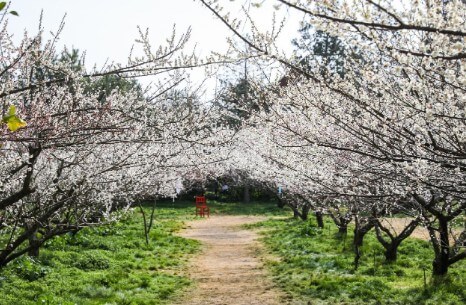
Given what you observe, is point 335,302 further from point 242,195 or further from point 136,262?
point 242,195

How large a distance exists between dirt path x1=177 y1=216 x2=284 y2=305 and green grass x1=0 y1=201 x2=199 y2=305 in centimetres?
48

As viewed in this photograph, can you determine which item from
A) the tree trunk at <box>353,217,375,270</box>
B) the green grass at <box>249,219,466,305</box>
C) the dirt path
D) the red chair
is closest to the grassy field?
the green grass at <box>249,219,466,305</box>

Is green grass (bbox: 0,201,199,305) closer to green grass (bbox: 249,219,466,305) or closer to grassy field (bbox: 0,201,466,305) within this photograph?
grassy field (bbox: 0,201,466,305)

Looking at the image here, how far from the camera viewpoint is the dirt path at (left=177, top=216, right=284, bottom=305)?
364 inches

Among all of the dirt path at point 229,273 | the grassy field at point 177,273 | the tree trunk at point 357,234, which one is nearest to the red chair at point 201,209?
the dirt path at point 229,273

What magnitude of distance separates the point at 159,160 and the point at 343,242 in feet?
25.5

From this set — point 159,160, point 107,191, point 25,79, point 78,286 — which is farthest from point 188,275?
point 25,79

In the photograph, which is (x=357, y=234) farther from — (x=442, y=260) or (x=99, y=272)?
(x=99, y=272)

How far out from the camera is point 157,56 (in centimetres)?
464

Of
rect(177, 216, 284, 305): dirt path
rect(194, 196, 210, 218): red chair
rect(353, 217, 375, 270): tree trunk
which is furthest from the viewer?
rect(194, 196, 210, 218): red chair

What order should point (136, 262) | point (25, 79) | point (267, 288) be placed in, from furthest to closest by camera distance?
point (136, 262) < point (267, 288) < point (25, 79)

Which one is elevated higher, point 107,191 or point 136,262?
point 107,191

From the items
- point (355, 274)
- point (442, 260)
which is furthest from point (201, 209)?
point (442, 260)

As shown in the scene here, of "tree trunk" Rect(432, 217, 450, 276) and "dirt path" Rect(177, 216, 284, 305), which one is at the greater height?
"tree trunk" Rect(432, 217, 450, 276)
